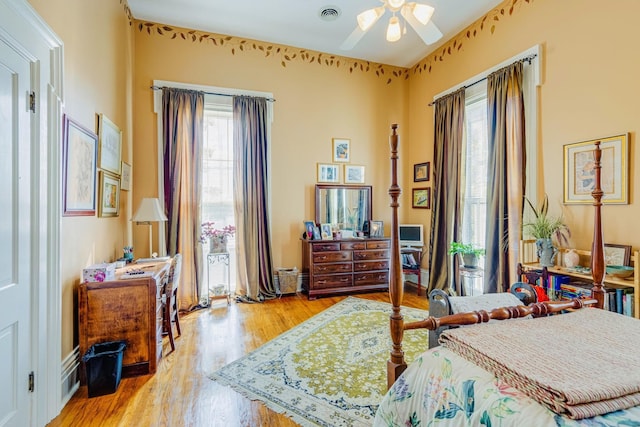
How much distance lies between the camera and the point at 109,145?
296 centimetres

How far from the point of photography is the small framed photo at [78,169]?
213 centimetres

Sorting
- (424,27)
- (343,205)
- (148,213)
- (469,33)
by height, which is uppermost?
(469,33)

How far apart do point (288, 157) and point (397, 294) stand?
11.0ft

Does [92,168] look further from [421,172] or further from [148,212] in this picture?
[421,172]

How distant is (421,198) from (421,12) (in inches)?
115

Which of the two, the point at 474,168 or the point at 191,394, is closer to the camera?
the point at 191,394

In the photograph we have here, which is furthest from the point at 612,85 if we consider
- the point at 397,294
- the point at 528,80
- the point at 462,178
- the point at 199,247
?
the point at 199,247

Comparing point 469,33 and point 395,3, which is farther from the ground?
point 469,33

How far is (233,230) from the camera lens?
4.22 m

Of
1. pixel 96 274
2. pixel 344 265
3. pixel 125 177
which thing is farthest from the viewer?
pixel 344 265

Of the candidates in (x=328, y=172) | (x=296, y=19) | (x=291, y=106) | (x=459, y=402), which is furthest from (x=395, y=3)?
(x=459, y=402)

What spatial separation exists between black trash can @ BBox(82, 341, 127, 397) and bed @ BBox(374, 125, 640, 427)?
1927 millimetres

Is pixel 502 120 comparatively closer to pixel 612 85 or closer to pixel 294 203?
pixel 612 85

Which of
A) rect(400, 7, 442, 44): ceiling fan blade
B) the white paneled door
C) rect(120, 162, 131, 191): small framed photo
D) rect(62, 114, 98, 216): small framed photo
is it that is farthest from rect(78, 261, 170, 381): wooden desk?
rect(400, 7, 442, 44): ceiling fan blade
